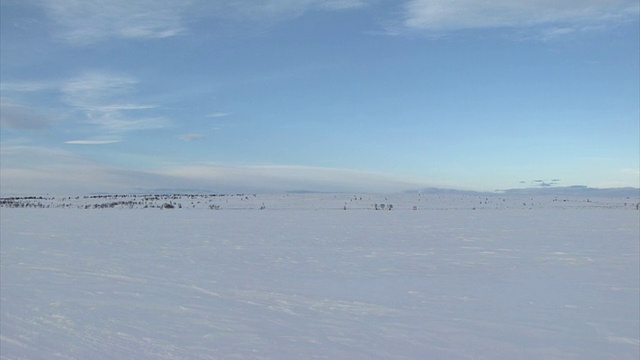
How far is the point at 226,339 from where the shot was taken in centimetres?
487

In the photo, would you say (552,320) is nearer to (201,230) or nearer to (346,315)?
(346,315)

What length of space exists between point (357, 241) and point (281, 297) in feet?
20.0

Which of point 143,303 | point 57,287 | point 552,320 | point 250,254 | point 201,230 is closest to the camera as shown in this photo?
point 552,320

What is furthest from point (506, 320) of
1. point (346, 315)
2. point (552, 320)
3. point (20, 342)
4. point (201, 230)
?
point (201, 230)

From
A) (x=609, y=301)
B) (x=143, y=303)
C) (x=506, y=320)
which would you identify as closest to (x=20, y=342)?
(x=143, y=303)

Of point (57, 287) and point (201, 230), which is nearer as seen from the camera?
point (57, 287)

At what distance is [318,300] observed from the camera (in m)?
6.42

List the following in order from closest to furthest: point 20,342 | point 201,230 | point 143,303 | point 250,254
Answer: point 20,342, point 143,303, point 250,254, point 201,230

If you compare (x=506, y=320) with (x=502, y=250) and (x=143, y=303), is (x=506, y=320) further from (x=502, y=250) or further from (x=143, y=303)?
(x=502, y=250)

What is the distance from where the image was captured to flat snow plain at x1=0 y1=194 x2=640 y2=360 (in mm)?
4727

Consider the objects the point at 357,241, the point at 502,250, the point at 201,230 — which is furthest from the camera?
the point at 201,230

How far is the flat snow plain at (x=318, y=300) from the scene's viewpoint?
4727 millimetres

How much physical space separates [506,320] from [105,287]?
4.95 m

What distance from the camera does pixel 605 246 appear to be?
11.6 meters
